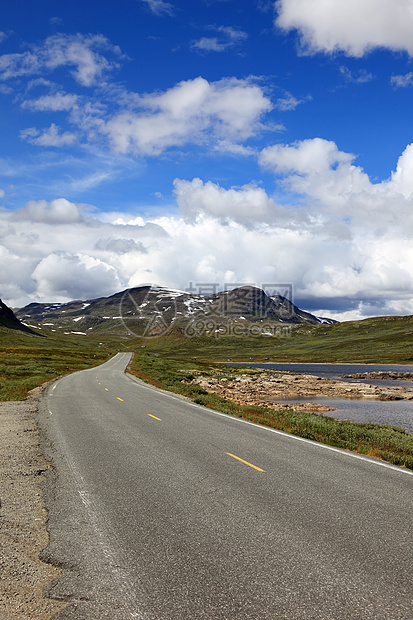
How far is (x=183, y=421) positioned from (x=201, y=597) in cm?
1446

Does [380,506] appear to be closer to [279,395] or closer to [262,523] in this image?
[262,523]

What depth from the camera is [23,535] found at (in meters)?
6.66

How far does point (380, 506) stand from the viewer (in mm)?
8117

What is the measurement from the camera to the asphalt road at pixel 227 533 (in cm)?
485

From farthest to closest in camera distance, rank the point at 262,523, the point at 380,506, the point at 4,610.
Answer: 1. the point at 380,506
2. the point at 262,523
3. the point at 4,610

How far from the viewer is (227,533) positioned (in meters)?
6.74

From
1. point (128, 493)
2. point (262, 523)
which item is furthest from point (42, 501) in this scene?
point (262, 523)

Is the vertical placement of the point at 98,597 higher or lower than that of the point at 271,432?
higher

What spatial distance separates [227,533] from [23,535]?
3.41m

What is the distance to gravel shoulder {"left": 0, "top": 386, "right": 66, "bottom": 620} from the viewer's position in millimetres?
4758

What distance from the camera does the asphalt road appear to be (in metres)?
4.85

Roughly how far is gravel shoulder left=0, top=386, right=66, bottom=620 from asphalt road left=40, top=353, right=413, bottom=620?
231 millimetres

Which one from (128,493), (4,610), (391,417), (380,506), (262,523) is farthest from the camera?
(391,417)

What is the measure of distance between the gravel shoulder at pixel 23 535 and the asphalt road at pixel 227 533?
231mm
